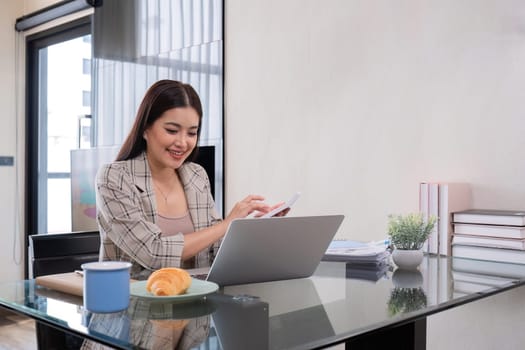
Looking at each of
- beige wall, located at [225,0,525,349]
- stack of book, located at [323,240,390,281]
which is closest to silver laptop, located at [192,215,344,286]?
stack of book, located at [323,240,390,281]

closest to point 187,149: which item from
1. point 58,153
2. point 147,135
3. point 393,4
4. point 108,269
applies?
point 147,135

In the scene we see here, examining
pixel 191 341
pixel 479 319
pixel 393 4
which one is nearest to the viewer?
pixel 191 341

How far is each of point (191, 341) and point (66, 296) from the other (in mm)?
449

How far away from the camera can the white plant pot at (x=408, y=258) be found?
5.23 ft

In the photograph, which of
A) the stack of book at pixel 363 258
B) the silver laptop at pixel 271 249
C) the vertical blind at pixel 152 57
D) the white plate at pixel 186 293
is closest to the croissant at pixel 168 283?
the white plate at pixel 186 293

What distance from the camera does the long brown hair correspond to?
1.78m

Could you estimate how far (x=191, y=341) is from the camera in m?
0.87

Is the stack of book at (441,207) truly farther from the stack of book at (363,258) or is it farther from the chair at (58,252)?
the chair at (58,252)

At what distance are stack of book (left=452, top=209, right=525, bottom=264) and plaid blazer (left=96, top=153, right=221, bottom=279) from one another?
2.51 feet

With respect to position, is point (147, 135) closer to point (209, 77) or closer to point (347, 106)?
point (347, 106)

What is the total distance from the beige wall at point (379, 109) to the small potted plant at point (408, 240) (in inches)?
23.9

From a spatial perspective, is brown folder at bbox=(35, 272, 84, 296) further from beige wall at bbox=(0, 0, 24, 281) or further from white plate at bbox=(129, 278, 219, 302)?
beige wall at bbox=(0, 0, 24, 281)

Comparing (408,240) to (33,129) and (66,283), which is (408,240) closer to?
(66,283)

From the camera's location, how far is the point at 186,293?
3.72ft
